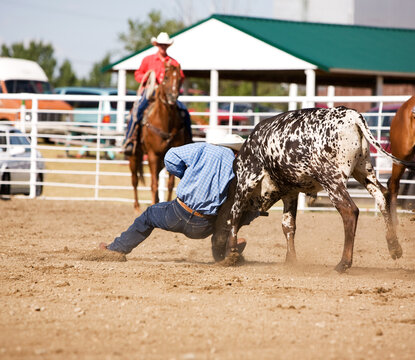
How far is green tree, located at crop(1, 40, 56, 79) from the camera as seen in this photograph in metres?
69.2

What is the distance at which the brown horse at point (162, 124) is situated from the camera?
11.1 m

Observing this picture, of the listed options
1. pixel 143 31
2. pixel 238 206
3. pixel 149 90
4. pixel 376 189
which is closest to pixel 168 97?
pixel 149 90

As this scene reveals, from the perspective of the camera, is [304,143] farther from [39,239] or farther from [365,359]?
[39,239]

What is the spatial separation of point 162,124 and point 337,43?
11511mm

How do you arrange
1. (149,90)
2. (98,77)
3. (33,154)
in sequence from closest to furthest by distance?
(149,90) → (33,154) → (98,77)

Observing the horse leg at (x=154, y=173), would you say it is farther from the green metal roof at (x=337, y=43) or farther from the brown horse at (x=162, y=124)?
the green metal roof at (x=337, y=43)

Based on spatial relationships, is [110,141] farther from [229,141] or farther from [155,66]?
[229,141]

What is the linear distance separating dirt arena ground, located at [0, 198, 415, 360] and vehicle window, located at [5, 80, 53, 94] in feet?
64.6

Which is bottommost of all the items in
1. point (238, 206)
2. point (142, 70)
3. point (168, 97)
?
point (238, 206)

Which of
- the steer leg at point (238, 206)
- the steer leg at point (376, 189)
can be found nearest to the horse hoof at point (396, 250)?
the steer leg at point (376, 189)

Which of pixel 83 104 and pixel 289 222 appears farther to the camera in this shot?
pixel 83 104

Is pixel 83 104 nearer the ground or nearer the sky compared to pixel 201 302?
nearer the sky

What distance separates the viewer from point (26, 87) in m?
28.0

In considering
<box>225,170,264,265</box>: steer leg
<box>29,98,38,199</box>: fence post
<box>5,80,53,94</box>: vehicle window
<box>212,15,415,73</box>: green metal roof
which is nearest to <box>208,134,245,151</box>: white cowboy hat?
<box>225,170,264,265</box>: steer leg
